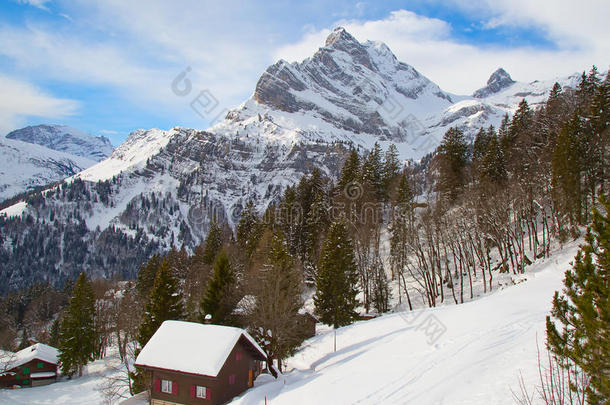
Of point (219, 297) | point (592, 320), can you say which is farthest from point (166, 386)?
point (592, 320)

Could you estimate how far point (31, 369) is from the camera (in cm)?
4516

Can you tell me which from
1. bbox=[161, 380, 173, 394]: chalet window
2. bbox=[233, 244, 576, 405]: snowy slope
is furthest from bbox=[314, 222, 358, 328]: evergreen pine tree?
bbox=[161, 380, 173, 394]: chalet window

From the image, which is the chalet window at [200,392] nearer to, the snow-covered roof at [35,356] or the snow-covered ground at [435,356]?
the snow-covered ground at [435,356]

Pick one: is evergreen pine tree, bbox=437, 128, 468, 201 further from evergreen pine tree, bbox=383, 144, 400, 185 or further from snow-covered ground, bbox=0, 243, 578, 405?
snow-covered ground, bbox=0, 243, 578, 405

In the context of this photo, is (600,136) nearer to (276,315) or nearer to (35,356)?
(276,315)

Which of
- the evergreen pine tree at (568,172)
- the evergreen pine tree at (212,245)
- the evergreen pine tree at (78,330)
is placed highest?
the evergreen pine tree at (568,172)

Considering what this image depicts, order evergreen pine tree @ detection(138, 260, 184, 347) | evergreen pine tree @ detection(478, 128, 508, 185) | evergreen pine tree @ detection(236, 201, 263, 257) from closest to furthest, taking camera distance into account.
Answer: evergreen pine tree @ detection(138, 260, 184, 347) < evergreen pine tree @ detection(478, 128, 508, 185) < evergreen pine tree @ detection(236, 201, 263, 257)

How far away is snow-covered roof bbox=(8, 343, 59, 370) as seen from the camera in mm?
44281

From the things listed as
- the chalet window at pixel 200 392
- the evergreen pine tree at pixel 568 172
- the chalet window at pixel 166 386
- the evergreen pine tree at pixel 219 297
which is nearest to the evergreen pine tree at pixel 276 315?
the evergreen pine tree at pixel 219 297

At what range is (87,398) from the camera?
114 feet

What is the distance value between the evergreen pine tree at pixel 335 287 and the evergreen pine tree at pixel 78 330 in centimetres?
2858

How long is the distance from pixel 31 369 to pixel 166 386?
116 feet

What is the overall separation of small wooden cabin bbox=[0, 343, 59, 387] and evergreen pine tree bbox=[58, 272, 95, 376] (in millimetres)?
5241

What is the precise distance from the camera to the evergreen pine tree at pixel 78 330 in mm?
41469
